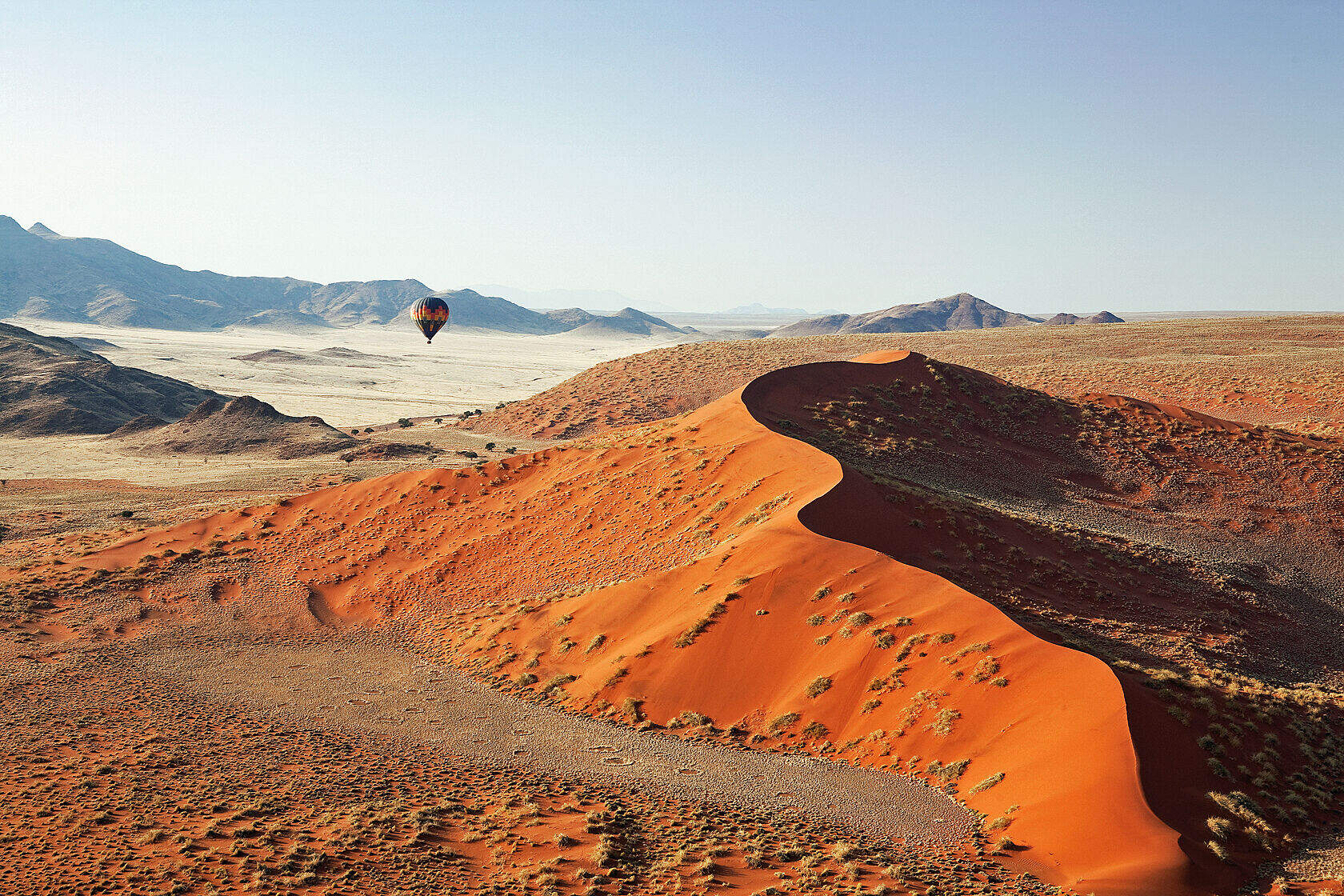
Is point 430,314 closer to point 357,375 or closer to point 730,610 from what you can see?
point 730,610

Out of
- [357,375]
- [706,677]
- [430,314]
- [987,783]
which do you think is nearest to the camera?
[987,783]

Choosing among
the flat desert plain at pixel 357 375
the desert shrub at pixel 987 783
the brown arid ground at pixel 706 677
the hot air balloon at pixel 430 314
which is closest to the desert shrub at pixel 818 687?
the brown arid ground at pixel 706 677

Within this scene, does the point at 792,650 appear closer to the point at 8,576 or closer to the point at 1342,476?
the point at 8,576

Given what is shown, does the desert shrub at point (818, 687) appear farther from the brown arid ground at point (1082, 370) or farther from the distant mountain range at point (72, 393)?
the distant mountain range at point (72, 393)

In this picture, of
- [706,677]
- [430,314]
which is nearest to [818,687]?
[706,677]

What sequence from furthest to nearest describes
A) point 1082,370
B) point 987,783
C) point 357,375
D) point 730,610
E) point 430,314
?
point 357,375, point 430,314, point 1082,370, point 730,610, point 987,783

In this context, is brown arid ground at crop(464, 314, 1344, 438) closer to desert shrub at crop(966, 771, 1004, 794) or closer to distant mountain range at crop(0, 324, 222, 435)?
distant mountain range at crop(0, 324, 222, 435)
